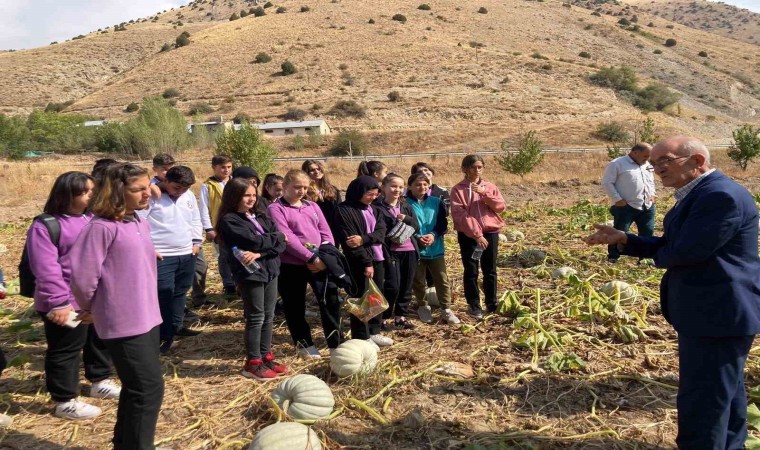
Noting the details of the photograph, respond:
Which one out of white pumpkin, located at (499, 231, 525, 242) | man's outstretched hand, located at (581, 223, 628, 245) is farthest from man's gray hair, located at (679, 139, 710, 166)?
white pumpkin, located at (499, 231, 525, 242)

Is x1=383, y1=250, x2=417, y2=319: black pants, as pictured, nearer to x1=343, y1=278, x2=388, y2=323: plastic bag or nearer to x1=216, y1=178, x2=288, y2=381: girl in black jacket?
x1=343, y1=278, x2=388, y2=323: plastic bag

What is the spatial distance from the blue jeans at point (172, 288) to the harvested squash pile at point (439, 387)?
1.01 ft

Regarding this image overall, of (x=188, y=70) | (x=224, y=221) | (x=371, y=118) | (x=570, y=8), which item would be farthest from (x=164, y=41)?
(x=224, y=221)

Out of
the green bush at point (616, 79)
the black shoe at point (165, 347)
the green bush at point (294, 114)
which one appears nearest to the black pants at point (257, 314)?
the black shoe at point (165, 347)

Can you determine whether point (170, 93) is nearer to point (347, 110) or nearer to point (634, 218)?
point (347, 110)

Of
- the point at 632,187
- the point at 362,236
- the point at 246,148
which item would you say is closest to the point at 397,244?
the point at 362,236

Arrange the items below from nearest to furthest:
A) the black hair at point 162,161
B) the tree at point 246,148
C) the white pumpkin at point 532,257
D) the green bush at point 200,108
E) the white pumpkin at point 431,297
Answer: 1. the black hair at point 162,161
2. the white pumpkin at point 431,297
3. the white pumpkin at point 532,257
4. the tree at point 246,148
5. the green bush at point 200,108

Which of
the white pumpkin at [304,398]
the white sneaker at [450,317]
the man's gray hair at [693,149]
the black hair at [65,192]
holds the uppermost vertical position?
the man's gray hair at [693,149]

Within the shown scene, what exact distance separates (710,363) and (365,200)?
127 inches

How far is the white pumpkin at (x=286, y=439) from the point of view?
3.17 m

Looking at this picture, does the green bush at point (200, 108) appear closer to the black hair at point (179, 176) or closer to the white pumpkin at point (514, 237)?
the white pumpkin at point (514, 237)

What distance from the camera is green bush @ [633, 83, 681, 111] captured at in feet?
167

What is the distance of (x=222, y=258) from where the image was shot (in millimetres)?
6836

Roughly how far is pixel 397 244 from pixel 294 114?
46.1 m
